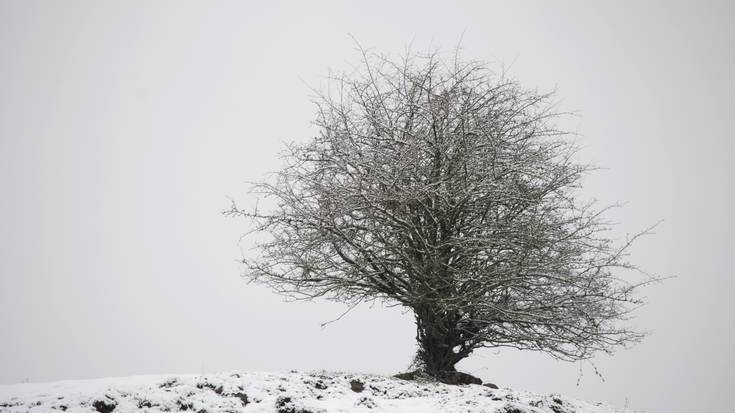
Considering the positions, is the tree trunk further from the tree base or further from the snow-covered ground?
the snow-covered ground

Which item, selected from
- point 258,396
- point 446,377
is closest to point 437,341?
point 446,377

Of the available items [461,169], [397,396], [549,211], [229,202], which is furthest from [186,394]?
[549,211]

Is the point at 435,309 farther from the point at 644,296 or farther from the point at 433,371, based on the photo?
the point at 644,296

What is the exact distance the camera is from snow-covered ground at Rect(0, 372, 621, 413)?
304 inches

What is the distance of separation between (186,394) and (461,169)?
681 centimetres

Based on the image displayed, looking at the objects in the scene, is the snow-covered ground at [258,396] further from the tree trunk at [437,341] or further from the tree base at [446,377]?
the tree trunk at [437,341]

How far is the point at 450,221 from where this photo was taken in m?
11.8

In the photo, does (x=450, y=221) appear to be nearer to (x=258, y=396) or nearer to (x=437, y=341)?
(x=437, y=341)

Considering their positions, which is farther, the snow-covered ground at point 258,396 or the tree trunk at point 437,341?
the tree trunk at point 437,341

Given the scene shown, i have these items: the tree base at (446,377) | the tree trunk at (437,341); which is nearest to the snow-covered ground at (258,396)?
the tree base at (446,377)

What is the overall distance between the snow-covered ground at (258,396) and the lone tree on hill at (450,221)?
2087 millimetres

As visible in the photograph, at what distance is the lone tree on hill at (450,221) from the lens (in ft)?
37.5

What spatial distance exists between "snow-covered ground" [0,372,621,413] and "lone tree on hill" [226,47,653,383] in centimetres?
209

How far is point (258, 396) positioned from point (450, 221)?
5.36 meters
